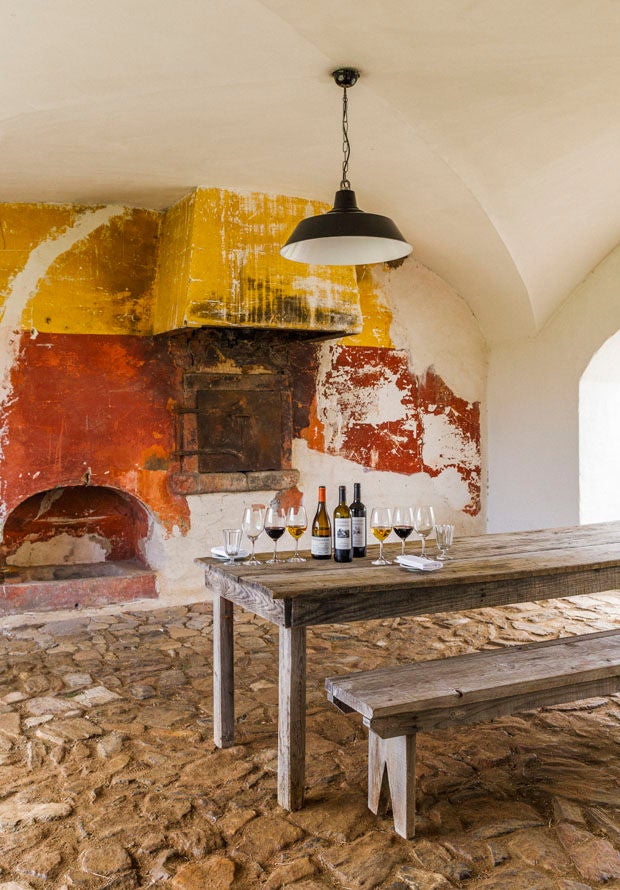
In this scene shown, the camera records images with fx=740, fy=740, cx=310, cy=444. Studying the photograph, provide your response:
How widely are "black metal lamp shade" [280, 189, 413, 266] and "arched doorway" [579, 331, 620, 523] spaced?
3152 mm

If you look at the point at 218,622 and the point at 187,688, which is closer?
the point at 218,622

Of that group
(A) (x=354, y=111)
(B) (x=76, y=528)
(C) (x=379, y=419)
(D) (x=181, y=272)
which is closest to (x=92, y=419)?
(B) (x=76, y=528)

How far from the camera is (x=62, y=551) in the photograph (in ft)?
19.0

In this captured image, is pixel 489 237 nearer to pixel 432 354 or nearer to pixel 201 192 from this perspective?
pixel 432 354

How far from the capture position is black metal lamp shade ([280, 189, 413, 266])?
295cm

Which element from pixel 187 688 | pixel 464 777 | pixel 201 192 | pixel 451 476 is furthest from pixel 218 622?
pixel 451 476

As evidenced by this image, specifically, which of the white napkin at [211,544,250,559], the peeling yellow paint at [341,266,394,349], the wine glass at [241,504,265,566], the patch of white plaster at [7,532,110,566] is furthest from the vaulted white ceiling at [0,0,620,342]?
the patch of white plaster at [7,532,110,566]

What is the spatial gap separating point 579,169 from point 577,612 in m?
3.01

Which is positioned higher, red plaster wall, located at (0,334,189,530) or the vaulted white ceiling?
the vaulted white ceiling

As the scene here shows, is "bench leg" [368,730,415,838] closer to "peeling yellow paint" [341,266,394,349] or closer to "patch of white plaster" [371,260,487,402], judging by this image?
"peeling yellow paint" [341,266,394,349]

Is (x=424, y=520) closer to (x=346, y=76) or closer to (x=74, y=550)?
(x=346, y=76)

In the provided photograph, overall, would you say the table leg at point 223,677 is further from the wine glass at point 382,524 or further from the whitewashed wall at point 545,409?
the whitewashed wall at point 545,409

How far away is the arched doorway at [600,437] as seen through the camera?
19.7ft

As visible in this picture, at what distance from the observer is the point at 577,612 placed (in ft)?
17.4
